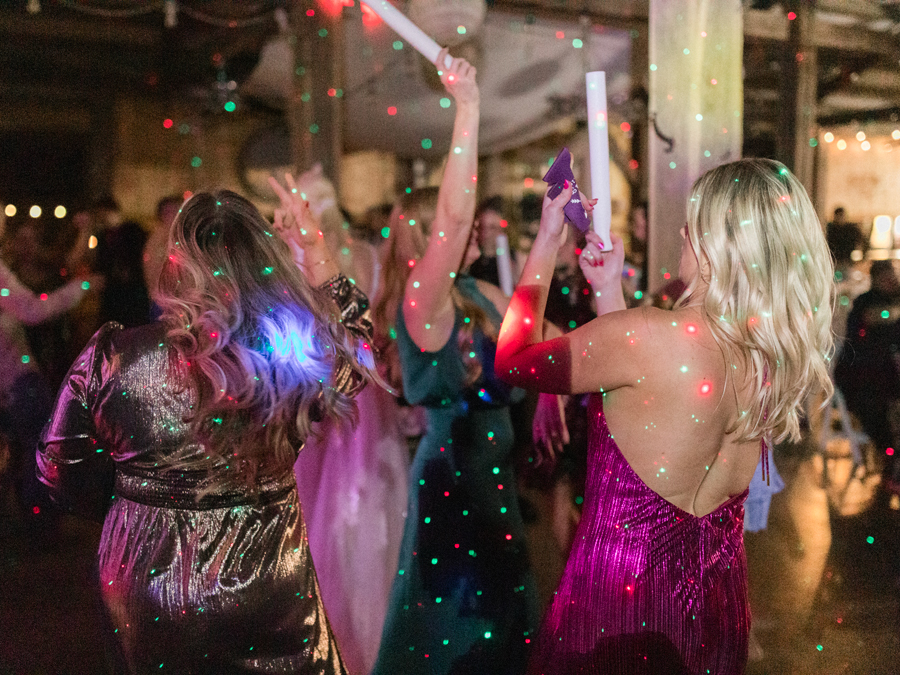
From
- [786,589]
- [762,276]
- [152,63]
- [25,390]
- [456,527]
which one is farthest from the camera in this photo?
[152,63]

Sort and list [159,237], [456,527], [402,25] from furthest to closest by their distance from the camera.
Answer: [159,237] < [456,527] < [402,25]

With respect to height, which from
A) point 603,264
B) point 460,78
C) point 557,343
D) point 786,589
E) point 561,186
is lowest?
point 786,589

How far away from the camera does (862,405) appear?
419 cm

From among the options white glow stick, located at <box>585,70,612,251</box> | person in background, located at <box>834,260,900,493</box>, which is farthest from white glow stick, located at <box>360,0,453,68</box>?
person in background, located at <box>834,260,900,493</box>

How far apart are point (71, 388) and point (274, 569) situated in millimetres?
437

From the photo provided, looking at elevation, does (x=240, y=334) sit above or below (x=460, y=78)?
below

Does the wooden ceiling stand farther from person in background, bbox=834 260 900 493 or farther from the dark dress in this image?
the dark dress

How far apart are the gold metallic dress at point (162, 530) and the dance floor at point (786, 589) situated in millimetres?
1337

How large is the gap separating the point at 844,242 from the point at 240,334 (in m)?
4.61

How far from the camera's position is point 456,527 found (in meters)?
1.90

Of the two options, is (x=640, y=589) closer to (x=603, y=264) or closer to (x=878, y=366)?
(x=603, y=264)

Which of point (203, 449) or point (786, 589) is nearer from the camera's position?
point (203, 449)

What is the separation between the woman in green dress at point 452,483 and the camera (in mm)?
1840

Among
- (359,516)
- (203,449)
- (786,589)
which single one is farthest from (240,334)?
(786,589)
